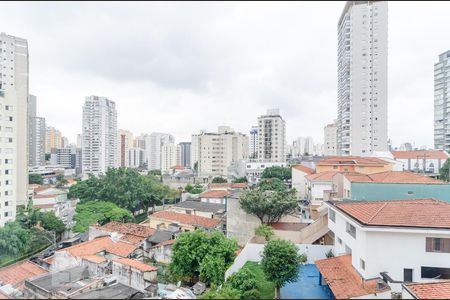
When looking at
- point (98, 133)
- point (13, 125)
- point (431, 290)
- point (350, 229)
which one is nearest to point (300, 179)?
point (350, 229)

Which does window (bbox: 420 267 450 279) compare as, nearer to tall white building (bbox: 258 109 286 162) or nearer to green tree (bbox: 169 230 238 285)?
green tree (bbox: 169 230 238 285)

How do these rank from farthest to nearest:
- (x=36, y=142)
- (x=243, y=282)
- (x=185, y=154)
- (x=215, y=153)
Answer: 1. (x=185, y=154)
2. (x=215, y=153)
3. (x=36, y=142)
4. (x=243, y=282)

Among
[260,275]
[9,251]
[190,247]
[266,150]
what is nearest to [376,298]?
[260,275]

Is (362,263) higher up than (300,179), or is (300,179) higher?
(300,179)

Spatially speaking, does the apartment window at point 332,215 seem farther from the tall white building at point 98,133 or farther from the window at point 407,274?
the tall white building at point 98,133

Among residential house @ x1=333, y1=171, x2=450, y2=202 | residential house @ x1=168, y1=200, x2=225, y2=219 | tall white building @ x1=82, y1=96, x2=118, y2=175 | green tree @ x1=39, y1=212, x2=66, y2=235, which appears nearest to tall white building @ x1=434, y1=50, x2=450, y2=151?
residential house @ x1=333, y1=171, x2=450, y2=202

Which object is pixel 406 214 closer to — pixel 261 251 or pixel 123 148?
pixel 261 251
